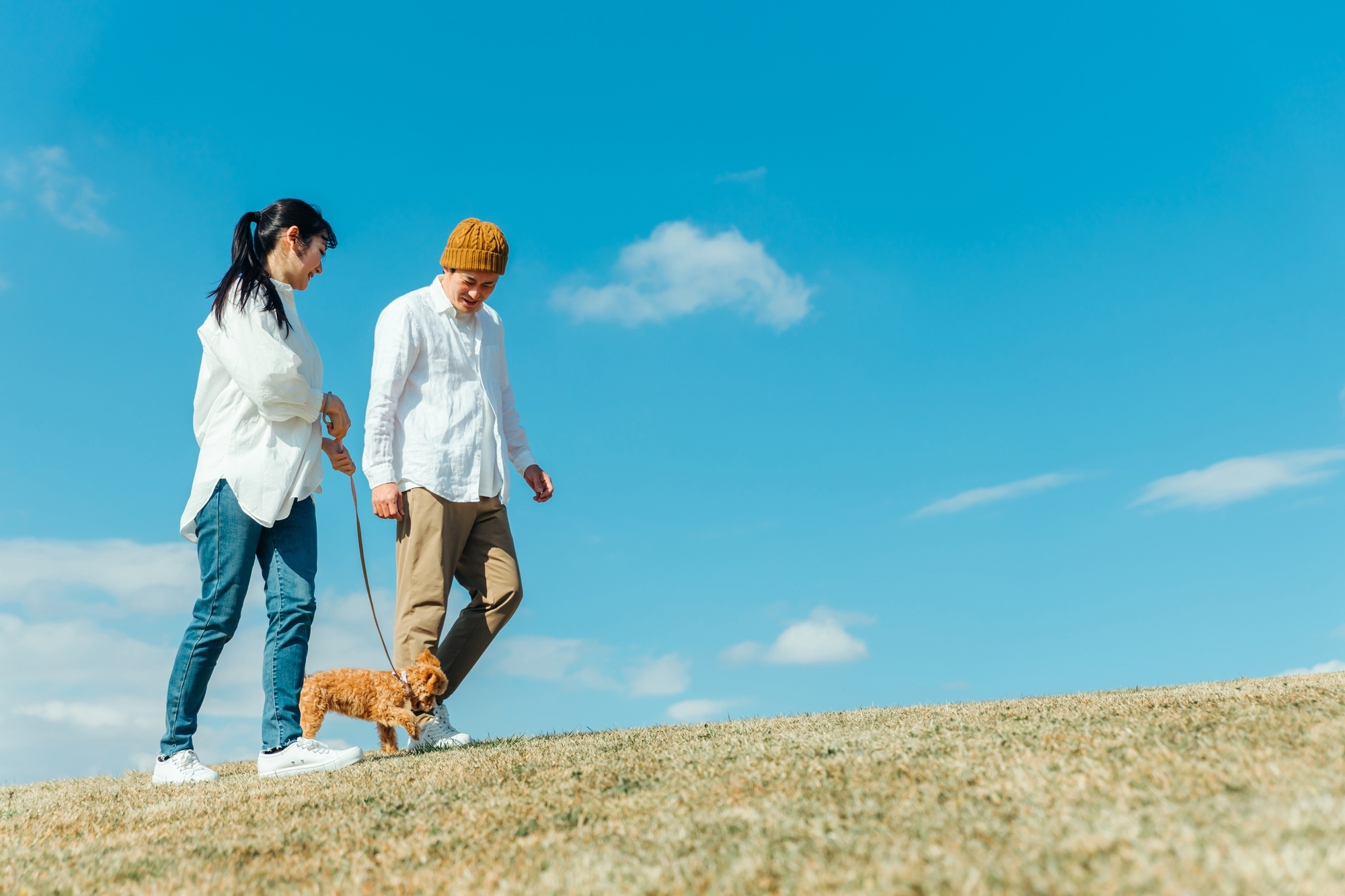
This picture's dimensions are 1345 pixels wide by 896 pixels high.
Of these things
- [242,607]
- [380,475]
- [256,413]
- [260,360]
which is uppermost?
[260,360]

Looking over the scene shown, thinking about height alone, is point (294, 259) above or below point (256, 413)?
above

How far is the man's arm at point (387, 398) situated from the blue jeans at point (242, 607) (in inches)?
19.5

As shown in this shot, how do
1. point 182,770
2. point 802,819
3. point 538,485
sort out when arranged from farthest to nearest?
point 538,485, point 182,770, point 802,819

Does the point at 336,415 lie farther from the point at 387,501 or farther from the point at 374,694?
the point at 374,694

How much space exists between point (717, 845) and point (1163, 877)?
97 cm

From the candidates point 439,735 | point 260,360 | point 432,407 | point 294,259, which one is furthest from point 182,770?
point 294,259

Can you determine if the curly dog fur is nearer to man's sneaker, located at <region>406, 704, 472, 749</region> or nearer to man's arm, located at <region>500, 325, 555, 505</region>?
man's sneaker, located at <region>406, 704, 472, 749</region>

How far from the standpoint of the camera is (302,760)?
4.64 meters

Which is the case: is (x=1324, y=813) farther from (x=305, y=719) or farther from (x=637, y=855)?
(x=305, y=719)

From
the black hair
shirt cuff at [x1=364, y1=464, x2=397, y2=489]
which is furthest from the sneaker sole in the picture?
the black hair

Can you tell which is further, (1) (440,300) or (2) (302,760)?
(1) (440,300)

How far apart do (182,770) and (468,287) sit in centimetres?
318

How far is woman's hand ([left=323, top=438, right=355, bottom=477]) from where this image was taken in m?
5.25

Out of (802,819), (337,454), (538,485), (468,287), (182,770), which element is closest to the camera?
(802,819)
